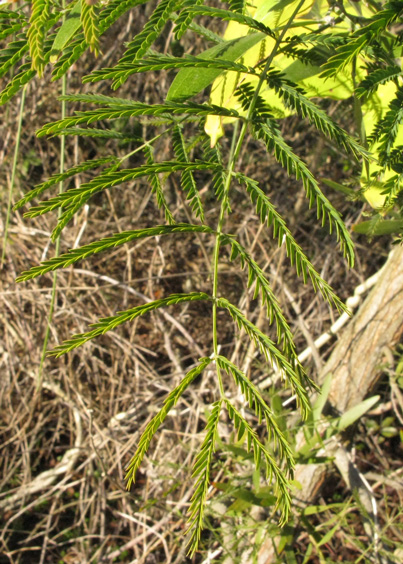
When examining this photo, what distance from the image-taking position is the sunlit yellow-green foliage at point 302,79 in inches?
21.2

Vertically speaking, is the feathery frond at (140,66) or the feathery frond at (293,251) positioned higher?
the feathery frond at (140,66)

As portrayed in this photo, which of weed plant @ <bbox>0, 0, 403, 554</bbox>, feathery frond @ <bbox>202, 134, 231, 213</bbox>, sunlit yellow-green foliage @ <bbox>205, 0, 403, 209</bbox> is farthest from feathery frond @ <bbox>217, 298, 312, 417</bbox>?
sunlit yellow-green foliage @ <bbox>205, 0, 403, 209</bbox>

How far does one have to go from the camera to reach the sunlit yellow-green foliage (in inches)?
21.2

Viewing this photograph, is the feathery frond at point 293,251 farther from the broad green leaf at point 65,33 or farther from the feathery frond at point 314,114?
the broad green leaf at point 65,33

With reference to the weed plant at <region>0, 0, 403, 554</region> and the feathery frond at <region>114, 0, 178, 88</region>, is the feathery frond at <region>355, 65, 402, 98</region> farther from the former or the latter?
the feathery frond at <region>114, 0, 178, 88</region>

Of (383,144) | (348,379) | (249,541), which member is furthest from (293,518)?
(383,144)

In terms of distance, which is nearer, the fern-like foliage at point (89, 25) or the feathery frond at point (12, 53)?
the fern-like foliage at point (89, 25)

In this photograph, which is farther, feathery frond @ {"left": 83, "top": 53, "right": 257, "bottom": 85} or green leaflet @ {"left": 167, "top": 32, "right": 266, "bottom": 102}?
green leaflet @ {"left": 167, "top": 32, "right": 266, "bottom": 102}

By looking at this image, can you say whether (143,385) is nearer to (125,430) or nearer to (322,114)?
(125,430)

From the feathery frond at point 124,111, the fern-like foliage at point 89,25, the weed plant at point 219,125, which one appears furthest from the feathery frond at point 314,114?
the fern-like foliage at point 89,25

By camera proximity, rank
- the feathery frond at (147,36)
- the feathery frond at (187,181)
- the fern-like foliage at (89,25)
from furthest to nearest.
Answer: the feathery frond at (187,181) < the feathery frond at (147,36) < the fern-like foliage at (89,25)

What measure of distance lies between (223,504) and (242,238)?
92 centimetres

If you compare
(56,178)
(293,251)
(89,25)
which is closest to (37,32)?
(89,25)

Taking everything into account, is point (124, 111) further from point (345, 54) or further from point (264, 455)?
point (264, 455)
